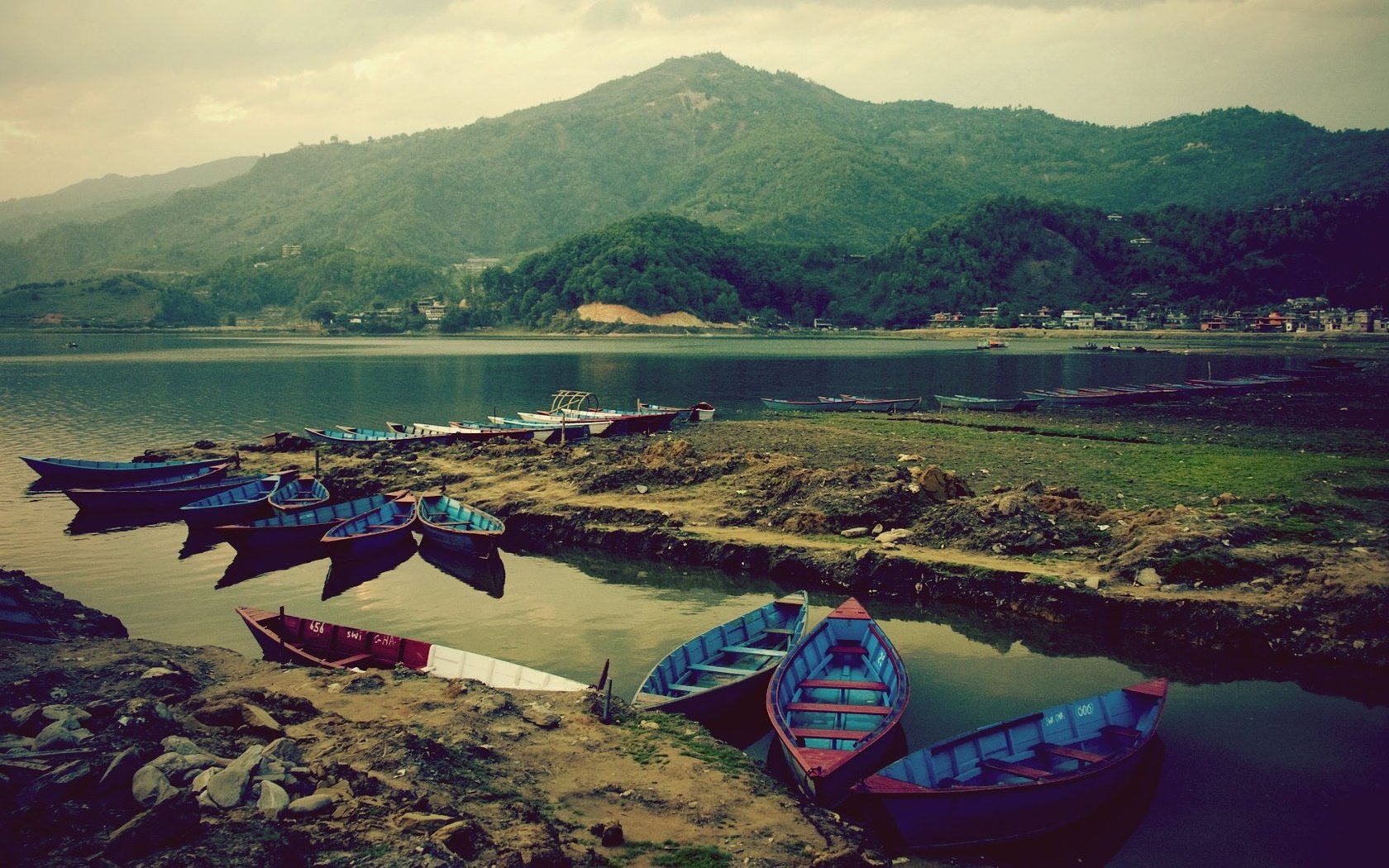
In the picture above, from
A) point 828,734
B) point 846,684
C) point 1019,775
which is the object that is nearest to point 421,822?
point 828,734

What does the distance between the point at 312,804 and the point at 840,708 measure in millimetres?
7258

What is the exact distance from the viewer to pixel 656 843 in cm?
943

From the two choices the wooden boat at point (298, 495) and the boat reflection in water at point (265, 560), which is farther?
the wooden boat at point (298, 495)

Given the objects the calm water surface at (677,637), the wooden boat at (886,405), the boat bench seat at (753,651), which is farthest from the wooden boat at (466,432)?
the boat bench seat at (753,651)

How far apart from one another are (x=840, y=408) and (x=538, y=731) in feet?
145

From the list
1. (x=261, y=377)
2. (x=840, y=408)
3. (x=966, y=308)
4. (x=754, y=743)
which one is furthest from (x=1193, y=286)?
(x=754, y=743)

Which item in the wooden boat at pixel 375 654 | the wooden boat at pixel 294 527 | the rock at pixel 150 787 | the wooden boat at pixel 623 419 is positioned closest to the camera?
the rock at pixel 150 787

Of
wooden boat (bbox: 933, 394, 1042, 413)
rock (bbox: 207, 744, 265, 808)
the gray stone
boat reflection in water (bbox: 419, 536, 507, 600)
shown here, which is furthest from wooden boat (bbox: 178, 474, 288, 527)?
wooden boat (bbox: 933, 394, 1042, 413)

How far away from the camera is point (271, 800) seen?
27.7ft

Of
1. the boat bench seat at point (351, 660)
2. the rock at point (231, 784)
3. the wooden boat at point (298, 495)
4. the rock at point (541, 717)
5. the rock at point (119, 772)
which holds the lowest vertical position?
the boat bench seat at point (351, 660)

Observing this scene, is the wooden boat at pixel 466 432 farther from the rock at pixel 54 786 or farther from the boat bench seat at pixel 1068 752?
the rock at pixel 54 786

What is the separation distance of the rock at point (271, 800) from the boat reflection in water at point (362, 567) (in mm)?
14725

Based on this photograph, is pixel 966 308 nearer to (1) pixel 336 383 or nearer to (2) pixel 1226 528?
(1) pixel 336 383

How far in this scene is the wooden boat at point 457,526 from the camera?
24.2 m
